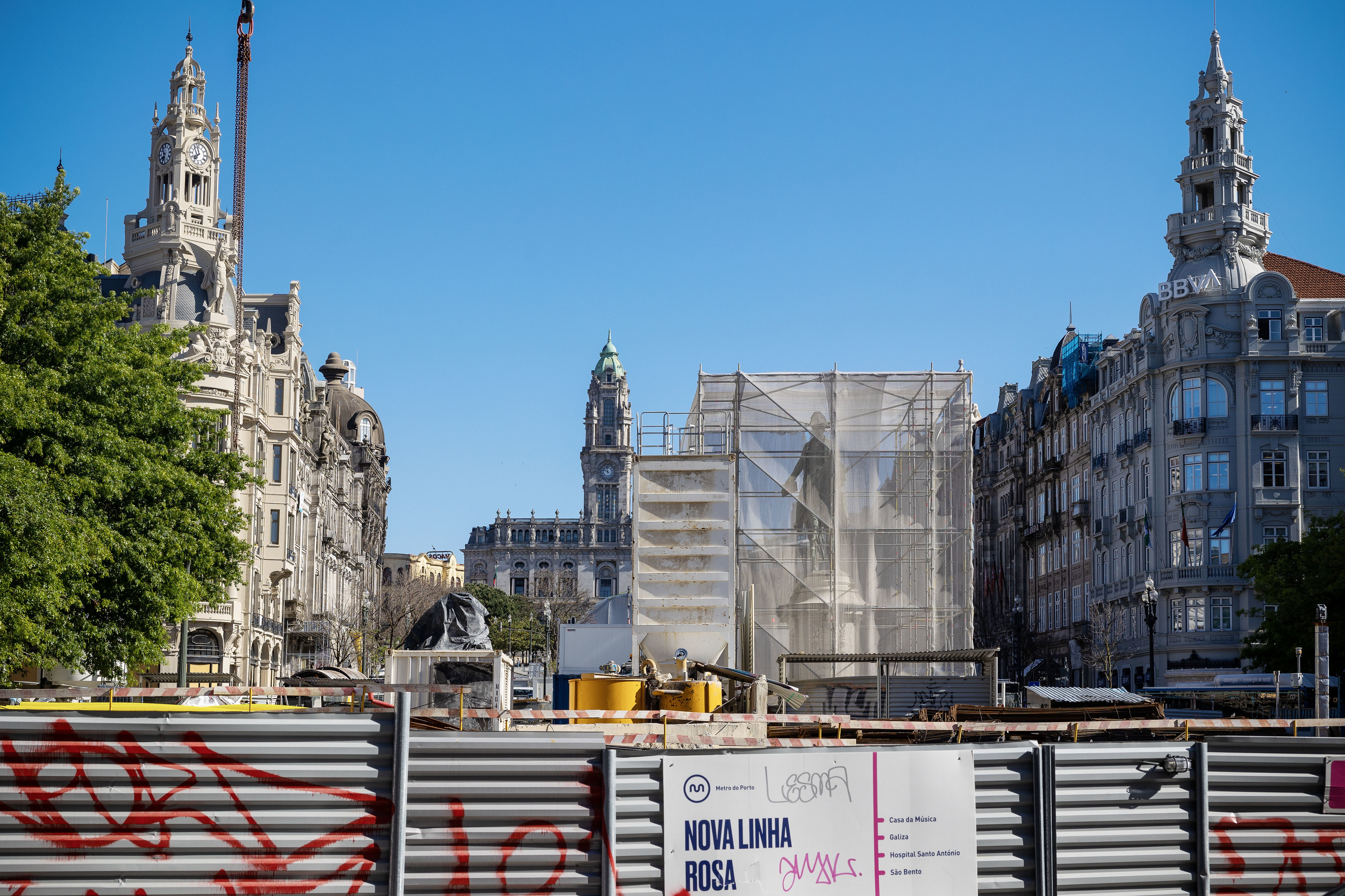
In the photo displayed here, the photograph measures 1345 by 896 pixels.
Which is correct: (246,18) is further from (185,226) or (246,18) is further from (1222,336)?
(1222,336)

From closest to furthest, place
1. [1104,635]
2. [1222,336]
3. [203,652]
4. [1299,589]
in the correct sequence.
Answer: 1. [1299,589]
2. [203,652]
3. [1222,336]
4. [1104,635]

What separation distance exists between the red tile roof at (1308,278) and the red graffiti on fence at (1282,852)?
64165mm

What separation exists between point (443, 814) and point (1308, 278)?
7314 cm

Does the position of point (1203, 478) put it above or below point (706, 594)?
above

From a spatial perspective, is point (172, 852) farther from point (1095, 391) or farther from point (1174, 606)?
point (1095, 391)

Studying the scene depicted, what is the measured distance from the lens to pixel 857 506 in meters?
41.0

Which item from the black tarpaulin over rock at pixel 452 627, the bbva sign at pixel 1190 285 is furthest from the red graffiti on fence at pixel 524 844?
the bbva sign at pixel 1190 285

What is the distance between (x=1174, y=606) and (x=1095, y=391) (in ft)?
64.3

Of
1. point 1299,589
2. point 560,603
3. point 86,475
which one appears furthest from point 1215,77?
point 560,603

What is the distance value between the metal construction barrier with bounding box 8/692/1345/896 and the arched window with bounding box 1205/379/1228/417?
6150 cm

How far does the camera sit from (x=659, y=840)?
917 cm

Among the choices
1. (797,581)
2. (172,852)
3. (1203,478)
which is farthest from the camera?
(1203,478)

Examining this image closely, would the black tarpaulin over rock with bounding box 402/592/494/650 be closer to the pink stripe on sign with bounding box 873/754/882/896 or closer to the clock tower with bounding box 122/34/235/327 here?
the pink stripe on sign with bounding box 873/754/882/896

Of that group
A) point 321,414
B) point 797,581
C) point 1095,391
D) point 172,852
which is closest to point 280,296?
point 321,414
